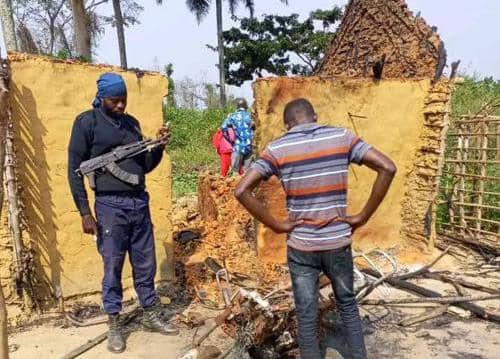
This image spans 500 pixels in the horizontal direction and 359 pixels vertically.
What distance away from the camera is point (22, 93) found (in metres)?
4.43

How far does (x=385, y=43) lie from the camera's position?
23.2ft

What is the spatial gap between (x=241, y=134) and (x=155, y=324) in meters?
4.12

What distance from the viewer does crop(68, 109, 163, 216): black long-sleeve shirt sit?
3770 mm

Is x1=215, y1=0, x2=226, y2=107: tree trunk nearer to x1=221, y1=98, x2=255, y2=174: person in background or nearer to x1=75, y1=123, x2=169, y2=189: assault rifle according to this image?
x1=221, y1=98, x2=255, y2=174: person in background

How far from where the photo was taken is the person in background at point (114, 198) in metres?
3.77

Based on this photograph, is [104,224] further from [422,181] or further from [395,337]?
[422,181]

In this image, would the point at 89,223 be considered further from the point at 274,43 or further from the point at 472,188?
the point at 274,43

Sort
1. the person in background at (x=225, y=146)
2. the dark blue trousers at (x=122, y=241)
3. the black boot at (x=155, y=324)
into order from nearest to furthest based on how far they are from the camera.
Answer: the dark blue trousers at (x=122, y=241), the black boot at (x=155, y=324), the person in background at (x=225, y=146)

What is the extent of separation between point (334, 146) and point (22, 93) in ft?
9.56

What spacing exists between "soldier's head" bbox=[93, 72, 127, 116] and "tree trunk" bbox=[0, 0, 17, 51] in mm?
7220

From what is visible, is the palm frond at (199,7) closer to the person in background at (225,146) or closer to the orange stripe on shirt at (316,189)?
the person in background at (225,146)

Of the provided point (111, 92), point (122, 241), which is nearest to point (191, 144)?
point (122, 241)

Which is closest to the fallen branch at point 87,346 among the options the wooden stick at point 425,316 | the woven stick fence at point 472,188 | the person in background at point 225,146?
the wooden stick at point 425,316

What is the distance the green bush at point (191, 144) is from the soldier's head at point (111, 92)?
21.9ft
